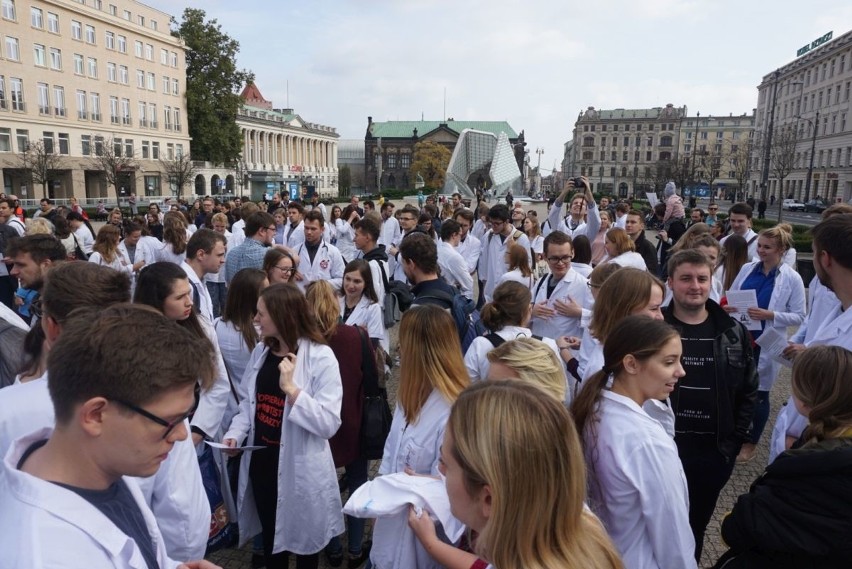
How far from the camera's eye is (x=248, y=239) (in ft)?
21.7

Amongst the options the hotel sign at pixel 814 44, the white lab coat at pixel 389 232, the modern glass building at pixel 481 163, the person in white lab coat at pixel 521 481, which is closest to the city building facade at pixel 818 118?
the hotel sign at pixel 814 44

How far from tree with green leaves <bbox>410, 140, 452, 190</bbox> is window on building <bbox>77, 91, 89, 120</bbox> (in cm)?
4506

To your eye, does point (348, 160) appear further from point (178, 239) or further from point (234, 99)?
point (178, 239)

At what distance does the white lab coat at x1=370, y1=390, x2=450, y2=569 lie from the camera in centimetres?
218

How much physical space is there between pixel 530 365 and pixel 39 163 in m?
45.1

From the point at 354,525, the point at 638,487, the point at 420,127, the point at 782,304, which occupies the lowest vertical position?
the point at 354,525

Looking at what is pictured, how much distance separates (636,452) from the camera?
2.08m

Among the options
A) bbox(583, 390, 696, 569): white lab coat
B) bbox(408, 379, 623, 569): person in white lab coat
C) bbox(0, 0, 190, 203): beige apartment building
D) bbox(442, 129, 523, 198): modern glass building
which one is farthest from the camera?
bbox(442, 129, 523, 198): modern glass building

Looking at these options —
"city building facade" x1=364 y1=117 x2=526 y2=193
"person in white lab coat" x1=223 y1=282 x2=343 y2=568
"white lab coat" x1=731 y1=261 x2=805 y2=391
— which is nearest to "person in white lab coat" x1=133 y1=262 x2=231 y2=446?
"person in white lab coat" x1=223 y1=282 x2=343 y2=568

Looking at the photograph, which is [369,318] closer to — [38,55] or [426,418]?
[426,418]

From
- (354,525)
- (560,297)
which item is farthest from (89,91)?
(354,525)

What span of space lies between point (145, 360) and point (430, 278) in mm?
3261

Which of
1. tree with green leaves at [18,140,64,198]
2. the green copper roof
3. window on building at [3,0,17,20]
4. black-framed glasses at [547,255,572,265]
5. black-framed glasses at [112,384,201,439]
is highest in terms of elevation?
the green copper roof

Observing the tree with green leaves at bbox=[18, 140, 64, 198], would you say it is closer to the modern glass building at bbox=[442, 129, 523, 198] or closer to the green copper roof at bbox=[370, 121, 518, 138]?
the modern glass building at bbox=[442, 129, 523, 198]
